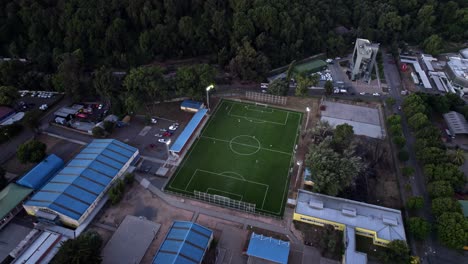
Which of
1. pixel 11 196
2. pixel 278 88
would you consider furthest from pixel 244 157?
pixel 11 196

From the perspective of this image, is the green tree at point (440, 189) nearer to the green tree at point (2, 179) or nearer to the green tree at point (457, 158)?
the green tree at point (457, 158)

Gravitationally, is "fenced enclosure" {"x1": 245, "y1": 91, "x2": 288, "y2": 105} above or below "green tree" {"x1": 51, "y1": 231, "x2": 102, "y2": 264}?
below

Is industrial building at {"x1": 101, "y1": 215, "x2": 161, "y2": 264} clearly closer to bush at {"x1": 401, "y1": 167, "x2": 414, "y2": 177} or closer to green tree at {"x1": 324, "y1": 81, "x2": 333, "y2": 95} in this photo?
bush at {"x1": 401, "y1": 167, "x2": 414, "y2": 177}

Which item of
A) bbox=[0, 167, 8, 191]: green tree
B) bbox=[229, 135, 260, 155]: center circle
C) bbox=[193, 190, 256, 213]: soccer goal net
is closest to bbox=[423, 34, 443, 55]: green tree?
bbox=[229, 135, 260, 155]: center circle

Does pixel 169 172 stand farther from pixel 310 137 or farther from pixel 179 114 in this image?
pixel 310 137

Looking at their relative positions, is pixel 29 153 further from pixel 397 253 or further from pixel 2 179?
pixel 397 253

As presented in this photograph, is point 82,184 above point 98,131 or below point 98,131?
above
